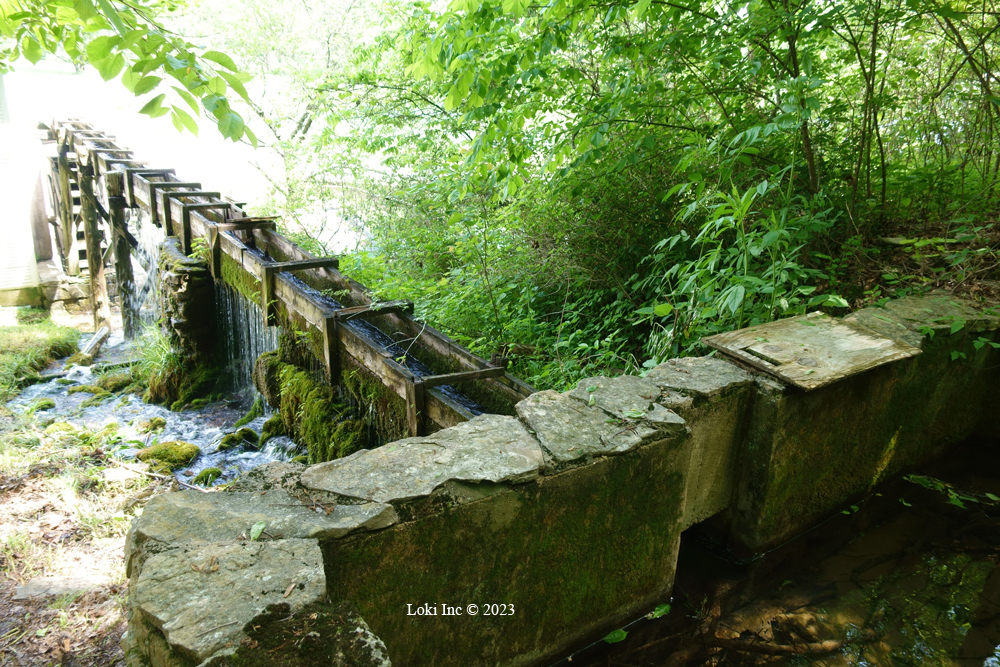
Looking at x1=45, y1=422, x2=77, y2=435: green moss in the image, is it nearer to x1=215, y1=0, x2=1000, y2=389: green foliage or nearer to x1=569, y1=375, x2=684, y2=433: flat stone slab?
x1=215, y1=0, x2=1000, y2=389: green foliage

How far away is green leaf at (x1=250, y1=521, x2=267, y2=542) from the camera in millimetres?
1688

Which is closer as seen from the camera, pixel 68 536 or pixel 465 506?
pixel 465 506

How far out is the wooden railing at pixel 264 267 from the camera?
13.0 feet

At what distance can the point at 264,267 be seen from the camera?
18.7 ft

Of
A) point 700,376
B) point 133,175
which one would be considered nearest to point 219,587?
point 700,376

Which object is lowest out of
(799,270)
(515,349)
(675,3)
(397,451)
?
(515,349)

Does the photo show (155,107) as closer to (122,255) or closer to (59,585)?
(59,585)

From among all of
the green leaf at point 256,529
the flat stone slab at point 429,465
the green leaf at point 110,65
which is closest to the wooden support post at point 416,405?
the flat stone slab at point 429,465

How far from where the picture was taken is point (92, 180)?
434 inches

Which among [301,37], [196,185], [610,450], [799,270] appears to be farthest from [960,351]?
[301,37]

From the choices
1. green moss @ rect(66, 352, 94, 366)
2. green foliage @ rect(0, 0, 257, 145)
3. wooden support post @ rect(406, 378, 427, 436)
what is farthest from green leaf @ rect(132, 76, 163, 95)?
green moss @ rect(66, 352, 94, 366)

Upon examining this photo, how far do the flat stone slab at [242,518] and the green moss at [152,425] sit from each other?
18.1ft

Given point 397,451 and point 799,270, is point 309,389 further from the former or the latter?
point 799,270

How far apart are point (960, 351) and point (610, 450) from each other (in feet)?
9.01
